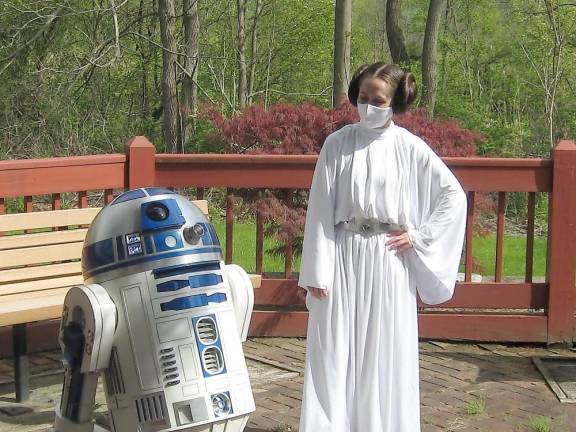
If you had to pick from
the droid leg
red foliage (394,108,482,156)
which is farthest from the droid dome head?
red foliage (394,108,482,156)

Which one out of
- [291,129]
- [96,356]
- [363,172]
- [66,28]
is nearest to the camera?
[96,356]

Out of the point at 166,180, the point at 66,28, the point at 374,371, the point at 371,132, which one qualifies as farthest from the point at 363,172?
the point at 66,28

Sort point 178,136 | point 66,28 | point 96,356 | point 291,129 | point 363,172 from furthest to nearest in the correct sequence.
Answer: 1. point 66,28
2. point 178,136
3. point 291,129
4. point 363,172
5. point 96,356

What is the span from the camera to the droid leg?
3582 mm

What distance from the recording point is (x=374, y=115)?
14.1 feet

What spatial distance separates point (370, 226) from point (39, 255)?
2332 mm

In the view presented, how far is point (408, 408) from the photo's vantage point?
176 inches

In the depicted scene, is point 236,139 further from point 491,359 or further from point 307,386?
point 307,386

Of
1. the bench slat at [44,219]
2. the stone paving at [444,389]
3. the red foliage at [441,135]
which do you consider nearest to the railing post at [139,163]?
the bench slat at [44,219]

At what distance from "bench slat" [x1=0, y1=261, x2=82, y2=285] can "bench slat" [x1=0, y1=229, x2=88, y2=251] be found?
15cm

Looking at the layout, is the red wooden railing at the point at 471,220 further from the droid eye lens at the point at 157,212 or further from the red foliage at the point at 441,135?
the droid eye lens at the point at 157,212

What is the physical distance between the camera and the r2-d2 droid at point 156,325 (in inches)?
140

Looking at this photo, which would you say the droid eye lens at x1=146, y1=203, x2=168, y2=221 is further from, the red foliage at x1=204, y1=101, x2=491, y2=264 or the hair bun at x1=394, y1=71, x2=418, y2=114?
the red foliage at x1=204, y1=101, x2=491, y2=264

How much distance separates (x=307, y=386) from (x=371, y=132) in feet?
3.99
